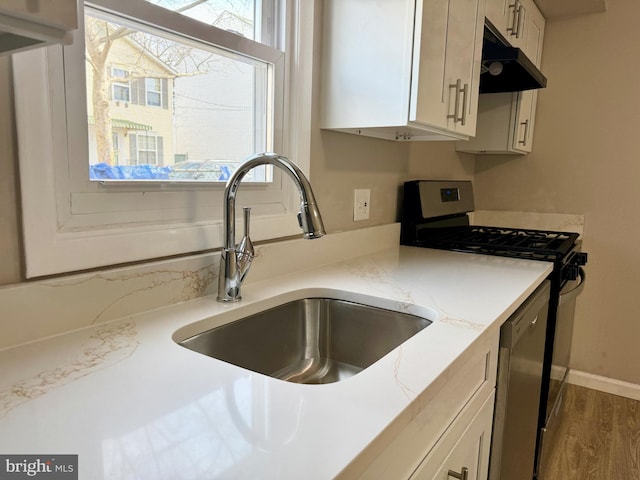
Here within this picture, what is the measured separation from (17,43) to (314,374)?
93 cm

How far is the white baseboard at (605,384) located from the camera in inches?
98.5

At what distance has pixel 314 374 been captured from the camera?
118 centimetres

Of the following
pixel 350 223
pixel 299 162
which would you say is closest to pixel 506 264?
pixel 350 223

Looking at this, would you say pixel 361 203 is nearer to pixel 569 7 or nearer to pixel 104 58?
pixel 104 58

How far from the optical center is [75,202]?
0.89 m

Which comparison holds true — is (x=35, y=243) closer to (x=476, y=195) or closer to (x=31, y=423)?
(x=31, y=423)

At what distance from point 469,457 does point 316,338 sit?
18.3 inches

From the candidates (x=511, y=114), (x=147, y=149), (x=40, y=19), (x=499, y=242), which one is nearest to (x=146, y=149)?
(x=147, y=149)

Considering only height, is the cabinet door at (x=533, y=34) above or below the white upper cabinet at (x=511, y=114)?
above

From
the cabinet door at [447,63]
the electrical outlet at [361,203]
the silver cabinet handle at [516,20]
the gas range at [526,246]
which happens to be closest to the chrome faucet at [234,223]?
the cabinet door at [447,63]

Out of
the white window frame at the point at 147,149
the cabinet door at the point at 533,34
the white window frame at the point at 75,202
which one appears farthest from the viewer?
the cabinet door at the point at 533,34

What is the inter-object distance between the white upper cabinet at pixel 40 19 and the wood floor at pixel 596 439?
222 centimetres

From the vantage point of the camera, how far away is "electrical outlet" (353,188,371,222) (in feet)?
5.55

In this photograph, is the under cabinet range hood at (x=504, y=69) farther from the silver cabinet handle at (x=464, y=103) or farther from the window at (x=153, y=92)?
the window at (x=153, y=92)
